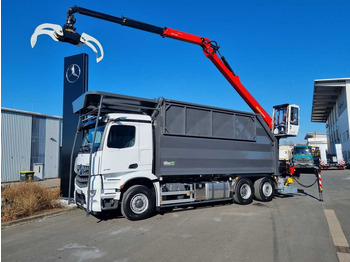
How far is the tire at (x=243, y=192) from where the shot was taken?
9878 millimetres

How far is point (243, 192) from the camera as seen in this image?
10.2 m

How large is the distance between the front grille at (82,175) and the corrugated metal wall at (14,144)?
15.2 meters

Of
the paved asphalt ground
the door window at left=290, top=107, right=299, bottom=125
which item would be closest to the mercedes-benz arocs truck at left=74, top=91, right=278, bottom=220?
the paved asphalt ground

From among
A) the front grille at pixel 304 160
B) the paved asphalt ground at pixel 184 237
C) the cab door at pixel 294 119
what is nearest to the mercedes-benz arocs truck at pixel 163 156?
the paved asphalt ground at pixel 184 237

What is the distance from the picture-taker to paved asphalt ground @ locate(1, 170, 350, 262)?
197 inches

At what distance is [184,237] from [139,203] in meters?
2.05

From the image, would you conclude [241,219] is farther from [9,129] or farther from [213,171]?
[9,129]

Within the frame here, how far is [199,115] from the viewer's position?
9.20 meters

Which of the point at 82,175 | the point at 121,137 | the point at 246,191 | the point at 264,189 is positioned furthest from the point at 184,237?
the point at 264,189

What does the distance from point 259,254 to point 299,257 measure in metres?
0.65

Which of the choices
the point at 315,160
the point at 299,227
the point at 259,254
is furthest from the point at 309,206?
the point at 315,160

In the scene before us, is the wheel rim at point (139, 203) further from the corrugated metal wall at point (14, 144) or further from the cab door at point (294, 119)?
the corrugated metal wall at point (14, 144)

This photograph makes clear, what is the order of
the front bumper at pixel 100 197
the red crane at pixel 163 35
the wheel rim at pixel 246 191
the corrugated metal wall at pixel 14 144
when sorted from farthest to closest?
the corrugated metal wall at pixel 14 144 < the wheel rim at pixel 246 191 < the red crane at pixel 163 35 < the front bumper at pixel 100 197

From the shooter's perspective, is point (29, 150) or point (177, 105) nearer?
point (177, 105)
